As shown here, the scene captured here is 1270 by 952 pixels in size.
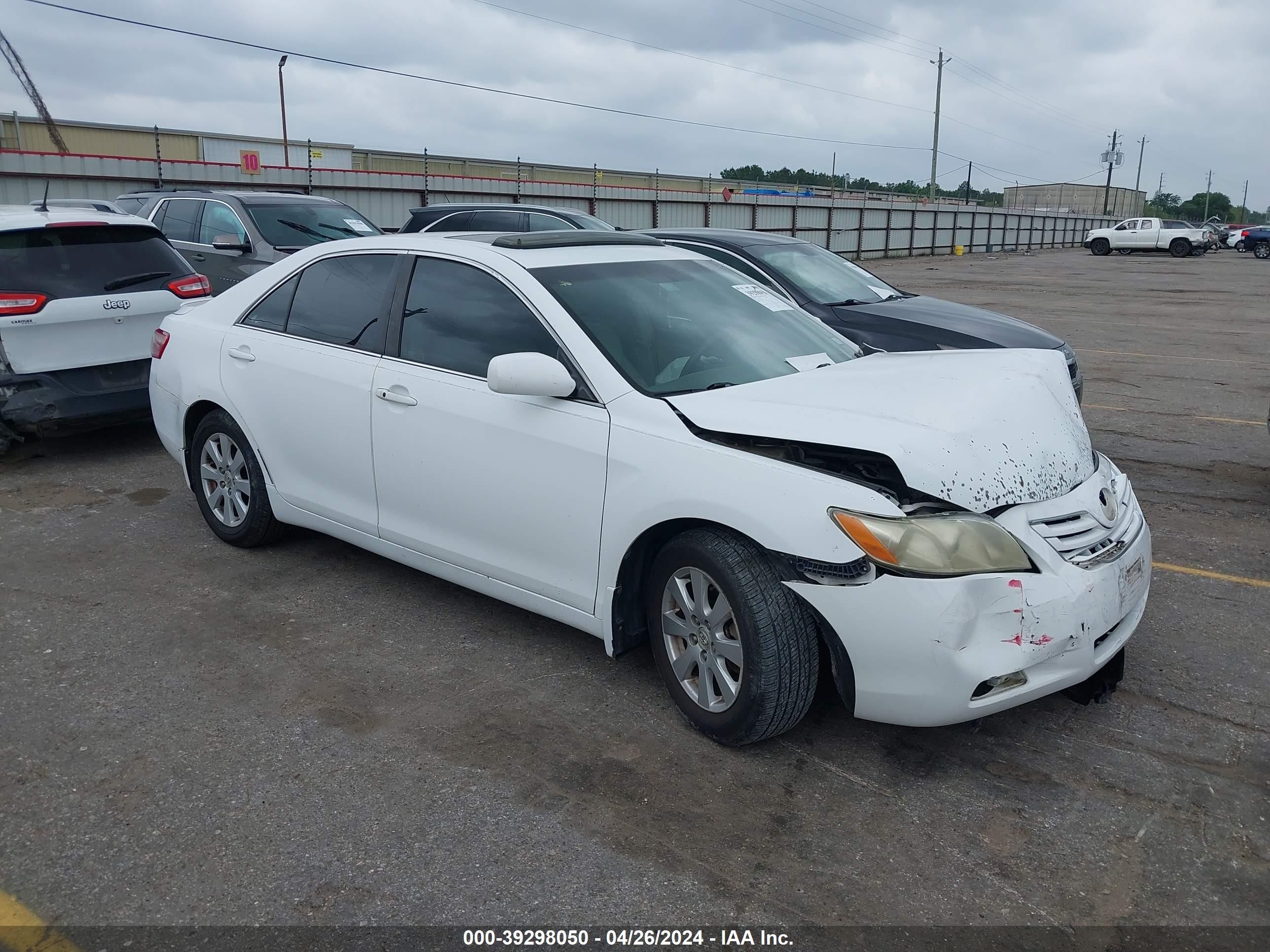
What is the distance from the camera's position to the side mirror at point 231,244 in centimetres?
1091

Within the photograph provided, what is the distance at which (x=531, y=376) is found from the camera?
370 cm

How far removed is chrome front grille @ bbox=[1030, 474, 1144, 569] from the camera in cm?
330

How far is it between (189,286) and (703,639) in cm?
586

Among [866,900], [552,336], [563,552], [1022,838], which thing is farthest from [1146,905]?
[552,336]

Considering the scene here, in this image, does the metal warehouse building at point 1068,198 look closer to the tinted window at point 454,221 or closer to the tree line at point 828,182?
the tree line at point 828,182

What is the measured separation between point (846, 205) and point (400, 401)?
35.8m

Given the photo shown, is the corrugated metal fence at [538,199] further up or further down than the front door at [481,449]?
further up

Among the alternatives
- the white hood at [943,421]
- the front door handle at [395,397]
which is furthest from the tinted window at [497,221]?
the white hood at [943,421]

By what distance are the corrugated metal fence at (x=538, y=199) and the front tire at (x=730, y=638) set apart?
28.0 ft

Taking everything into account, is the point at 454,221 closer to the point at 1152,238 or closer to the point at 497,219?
the point at 497,219

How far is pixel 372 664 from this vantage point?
13.7 feet

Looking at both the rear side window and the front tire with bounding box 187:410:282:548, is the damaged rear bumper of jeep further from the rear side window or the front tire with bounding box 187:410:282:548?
the front tire with bounding box 187:410:282:548

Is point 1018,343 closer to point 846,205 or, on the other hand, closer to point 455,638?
point 455,638

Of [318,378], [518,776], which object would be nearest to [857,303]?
[318,378]
